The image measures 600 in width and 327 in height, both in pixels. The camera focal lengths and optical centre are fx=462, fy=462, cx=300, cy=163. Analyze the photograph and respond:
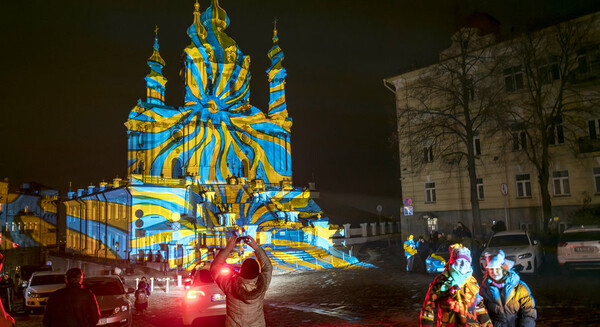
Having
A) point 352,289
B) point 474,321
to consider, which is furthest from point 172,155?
point 474,321

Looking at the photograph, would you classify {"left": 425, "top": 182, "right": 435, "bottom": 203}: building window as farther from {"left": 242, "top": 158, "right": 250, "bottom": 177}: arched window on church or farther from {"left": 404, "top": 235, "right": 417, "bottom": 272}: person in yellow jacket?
{"left": 242, "top": 158, "right": 250, "bottom": 177}: arched window on church

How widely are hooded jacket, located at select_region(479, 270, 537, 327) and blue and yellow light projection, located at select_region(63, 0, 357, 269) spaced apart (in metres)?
24.0

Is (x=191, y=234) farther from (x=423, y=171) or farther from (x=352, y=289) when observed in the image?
(x=352, y=289)

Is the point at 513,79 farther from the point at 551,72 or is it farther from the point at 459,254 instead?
the point at 459,254

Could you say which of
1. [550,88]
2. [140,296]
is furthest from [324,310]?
[550,88]

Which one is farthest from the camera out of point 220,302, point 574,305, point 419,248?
point 419,248

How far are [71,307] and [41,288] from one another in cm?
1121

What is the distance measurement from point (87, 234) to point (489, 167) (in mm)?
37402

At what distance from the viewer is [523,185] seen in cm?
3047

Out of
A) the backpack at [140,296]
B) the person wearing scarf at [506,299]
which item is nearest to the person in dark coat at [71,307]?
the person wearing scarf at [506,299]

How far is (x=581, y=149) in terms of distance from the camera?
90.1 ft

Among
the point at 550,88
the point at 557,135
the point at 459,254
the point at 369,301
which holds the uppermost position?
the point at 550,88

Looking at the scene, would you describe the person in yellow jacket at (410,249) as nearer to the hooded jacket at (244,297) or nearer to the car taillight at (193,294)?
the car taillight at (193,294)

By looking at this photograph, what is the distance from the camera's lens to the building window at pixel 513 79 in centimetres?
2988
